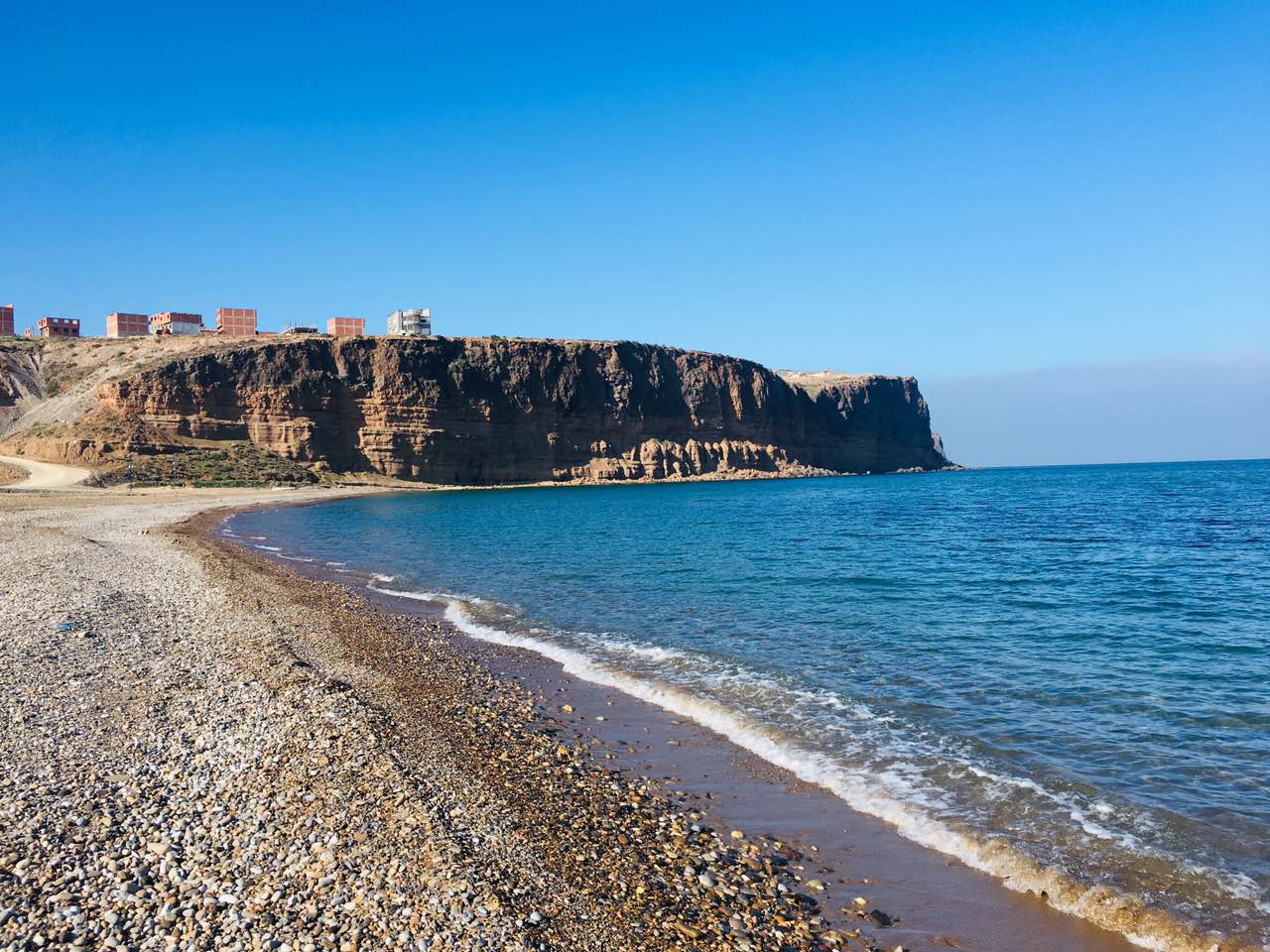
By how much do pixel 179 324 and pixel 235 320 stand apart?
9245mm

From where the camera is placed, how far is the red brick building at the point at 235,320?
107938 mm

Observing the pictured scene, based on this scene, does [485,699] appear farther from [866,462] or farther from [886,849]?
[866,462]

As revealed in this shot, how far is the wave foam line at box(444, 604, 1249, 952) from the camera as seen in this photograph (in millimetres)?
5500

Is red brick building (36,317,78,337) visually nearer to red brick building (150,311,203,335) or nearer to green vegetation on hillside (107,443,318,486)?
red brick building (150,311,203,335)

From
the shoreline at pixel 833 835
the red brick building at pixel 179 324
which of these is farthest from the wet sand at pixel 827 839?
the red brick building at pixel 179 324

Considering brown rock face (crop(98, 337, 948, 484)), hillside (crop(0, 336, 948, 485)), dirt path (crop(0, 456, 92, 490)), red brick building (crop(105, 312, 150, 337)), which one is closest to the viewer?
dirt path (crop(0, 456, 92, 490))

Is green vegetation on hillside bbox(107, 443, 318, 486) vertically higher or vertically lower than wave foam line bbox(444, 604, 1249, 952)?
higher

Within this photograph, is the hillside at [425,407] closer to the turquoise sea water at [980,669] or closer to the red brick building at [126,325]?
the red brick building at [126,325]

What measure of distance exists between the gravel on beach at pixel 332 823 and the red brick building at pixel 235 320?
356 ft

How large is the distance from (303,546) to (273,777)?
25733 mm

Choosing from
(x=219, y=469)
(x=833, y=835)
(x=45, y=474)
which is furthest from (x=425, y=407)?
(x=833, y=835)

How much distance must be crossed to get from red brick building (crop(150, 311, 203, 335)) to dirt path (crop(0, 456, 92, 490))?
37075mm

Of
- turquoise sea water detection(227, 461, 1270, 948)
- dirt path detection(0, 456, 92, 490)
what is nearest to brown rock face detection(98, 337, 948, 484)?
dirt path detection(0, 456, 92, 490)

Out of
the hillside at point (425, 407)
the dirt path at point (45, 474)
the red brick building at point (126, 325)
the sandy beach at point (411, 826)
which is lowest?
the sandy beach at point (411, 826)
